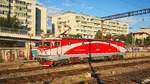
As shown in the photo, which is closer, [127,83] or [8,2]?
[127,83]

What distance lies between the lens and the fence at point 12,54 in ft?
116

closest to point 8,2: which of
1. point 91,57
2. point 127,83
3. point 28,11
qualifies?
point 28,11

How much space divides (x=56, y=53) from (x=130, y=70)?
867cm

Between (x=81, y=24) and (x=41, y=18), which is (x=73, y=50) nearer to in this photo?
(x=41, y=18)

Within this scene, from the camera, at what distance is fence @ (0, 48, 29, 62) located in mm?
35250

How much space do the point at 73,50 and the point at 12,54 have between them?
11.5 metres

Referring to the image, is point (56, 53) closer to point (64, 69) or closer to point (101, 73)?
point (64, 69)

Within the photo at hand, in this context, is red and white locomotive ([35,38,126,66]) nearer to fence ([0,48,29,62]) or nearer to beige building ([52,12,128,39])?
fence ([0,48,29,62])

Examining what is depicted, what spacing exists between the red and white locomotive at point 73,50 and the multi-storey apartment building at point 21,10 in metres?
68.0

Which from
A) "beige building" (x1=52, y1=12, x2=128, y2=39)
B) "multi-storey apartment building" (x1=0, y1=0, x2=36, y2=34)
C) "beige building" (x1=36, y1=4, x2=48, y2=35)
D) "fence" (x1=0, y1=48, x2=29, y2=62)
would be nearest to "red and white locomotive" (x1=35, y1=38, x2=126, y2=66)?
"fence" (x1=0, y1=48, x2=29, y2=62)

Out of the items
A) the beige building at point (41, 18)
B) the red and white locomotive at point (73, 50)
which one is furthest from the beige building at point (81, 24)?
the red and white locomotive at point (73, 50)

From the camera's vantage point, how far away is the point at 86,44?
3291 centimetres

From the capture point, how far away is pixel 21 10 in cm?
10425

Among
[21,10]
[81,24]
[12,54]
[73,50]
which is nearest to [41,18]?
[21,10]
